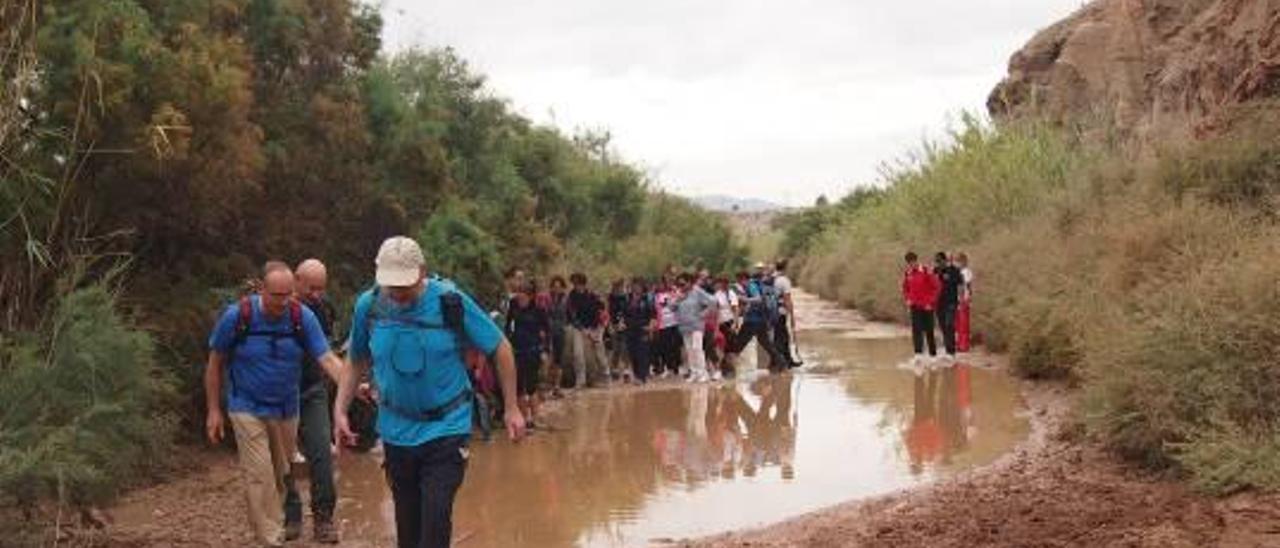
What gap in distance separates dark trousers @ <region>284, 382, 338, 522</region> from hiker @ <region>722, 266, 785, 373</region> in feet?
38.2

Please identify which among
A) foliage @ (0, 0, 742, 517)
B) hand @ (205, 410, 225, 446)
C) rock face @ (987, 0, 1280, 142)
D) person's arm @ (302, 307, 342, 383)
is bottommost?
hand @ (205, 410, 225, 446)

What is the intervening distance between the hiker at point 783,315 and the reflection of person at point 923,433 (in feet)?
12.0

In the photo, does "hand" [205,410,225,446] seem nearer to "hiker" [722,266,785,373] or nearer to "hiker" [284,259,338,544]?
"hiker" [284,259,338,544]

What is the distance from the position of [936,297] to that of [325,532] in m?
12.7

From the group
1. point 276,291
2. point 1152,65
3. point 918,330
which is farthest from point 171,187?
point 1152,65

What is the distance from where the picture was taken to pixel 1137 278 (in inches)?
562

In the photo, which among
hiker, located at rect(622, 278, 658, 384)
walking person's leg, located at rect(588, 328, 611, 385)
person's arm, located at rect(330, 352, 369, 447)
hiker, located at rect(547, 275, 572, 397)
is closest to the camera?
person's arm, located at rect(330, 352, 369, 447)

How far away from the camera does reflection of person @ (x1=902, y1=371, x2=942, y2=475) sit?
12.3 meters

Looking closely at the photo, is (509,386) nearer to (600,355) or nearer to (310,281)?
(310,281)

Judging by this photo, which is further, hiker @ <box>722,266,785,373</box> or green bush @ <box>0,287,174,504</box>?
hiker @ <box>722,266,785,373</box>

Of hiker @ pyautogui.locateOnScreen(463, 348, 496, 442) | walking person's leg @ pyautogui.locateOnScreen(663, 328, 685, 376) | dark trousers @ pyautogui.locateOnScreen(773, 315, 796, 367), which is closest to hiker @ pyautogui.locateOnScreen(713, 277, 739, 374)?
walking person's leg @ pyautogui.locateOnScreen(663, 328, 685, 376)

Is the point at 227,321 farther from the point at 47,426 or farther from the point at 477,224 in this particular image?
the point at 477,224

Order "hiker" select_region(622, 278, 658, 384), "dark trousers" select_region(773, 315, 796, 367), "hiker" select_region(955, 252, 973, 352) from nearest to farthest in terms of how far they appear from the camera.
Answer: "hiker" select_region(622, 278, 658, 384) < "dark trousers" select_region(773, 315, 796, 367) < "hiker" select_region(955, 252, 973, 352)

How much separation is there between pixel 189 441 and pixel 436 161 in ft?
17.5
